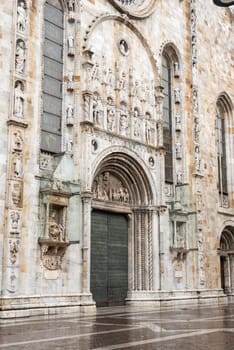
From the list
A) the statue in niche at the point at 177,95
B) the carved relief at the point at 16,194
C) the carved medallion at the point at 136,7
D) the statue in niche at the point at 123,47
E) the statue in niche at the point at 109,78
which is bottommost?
the carved relief at the point at 16,194

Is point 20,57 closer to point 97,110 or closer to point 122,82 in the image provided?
point 97,110

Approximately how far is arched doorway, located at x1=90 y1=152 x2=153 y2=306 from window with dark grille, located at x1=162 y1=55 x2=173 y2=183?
261cm

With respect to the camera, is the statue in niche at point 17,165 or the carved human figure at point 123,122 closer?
the statue in niche at point 17,165

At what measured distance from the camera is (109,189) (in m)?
21.8

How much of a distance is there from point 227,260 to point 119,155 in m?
11.1

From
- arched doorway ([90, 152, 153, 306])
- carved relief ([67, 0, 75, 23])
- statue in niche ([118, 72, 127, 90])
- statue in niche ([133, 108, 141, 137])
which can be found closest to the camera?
carved relief ([67, 0, 75, 23])

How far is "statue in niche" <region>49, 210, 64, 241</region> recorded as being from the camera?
696 inches

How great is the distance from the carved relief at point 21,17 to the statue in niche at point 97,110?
3.99 meters

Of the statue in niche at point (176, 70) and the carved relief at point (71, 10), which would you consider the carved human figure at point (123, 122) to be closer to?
the carved relief at point (71, 10)

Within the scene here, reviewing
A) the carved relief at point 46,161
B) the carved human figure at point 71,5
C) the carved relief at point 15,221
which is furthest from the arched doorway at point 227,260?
the carved relief at point 15,221

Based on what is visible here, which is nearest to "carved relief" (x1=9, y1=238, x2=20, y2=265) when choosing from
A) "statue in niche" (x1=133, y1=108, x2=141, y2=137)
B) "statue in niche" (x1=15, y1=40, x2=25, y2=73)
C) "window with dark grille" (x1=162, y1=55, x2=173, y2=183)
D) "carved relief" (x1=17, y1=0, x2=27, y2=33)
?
"statue in niche" (x1=15, y1=40, x2=25, y2=73)

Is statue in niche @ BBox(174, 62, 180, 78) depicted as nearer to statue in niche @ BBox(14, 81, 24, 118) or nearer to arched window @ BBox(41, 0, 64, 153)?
arched window @ BBox(41, 0, 64, 153)

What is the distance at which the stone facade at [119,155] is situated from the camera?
17000mm

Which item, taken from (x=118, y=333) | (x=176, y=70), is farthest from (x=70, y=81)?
(x=118, y=333)
